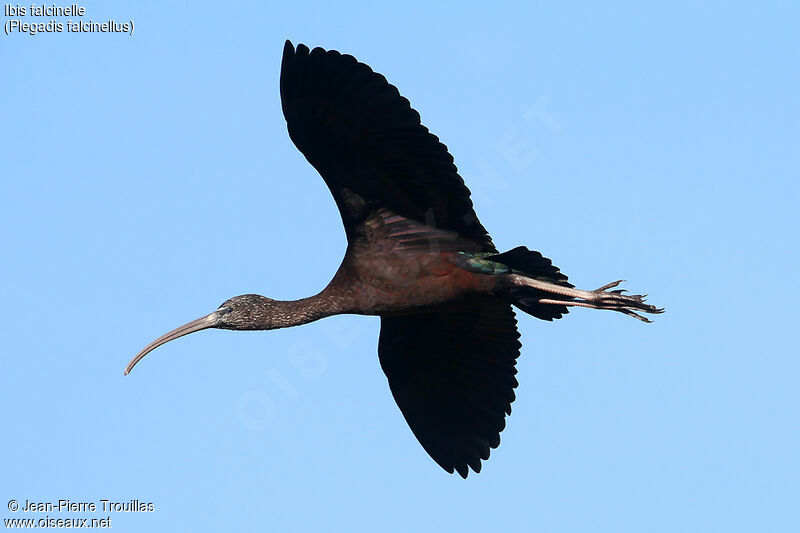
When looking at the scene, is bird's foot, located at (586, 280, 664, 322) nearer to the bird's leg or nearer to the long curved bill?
the bird's leg

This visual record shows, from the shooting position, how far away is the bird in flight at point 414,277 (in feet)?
31.0

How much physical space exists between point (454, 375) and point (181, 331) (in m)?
2.51

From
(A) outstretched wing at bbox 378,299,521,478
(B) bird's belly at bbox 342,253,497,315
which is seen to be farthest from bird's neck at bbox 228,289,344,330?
(A) outstretched wing at bbox 378,299,521,478

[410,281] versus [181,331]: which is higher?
[181,331]

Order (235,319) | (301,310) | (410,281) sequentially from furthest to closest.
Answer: (235,319)
(301,310)
(410,281)

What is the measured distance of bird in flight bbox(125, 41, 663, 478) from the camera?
944cm

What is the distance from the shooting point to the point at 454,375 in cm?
1148

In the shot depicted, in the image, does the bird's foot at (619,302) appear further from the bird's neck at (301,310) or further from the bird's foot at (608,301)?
the bird's neck at (301,310)

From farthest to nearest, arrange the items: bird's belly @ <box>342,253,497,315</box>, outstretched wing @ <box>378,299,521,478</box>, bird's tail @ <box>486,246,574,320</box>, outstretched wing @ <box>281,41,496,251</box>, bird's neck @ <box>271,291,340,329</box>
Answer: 1. outstretched wing @ <box>378,299,521,478</box>
2. bird's neck @ <box>271,291,340,329</box>
3. bird's belly @ <box>342,253,497,315</box>
4. bird's tail @ <box>486,246,574,320</box>
5. outstretched wing @ <box>281,41,496,251</box>

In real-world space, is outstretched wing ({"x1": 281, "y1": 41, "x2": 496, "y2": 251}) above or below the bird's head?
above

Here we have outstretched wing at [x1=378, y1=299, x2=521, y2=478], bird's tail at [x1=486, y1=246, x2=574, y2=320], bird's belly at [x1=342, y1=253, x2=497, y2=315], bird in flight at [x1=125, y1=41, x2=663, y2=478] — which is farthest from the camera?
outstretched wing at [x1=378, y1=299, x2=521, y2=478]

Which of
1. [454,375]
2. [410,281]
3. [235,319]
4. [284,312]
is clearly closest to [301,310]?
[284,312]

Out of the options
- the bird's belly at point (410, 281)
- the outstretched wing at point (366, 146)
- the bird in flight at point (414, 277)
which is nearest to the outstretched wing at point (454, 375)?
the bird in flight at point (414, 277)

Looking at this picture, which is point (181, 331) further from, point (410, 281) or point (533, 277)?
point (533, 277)
